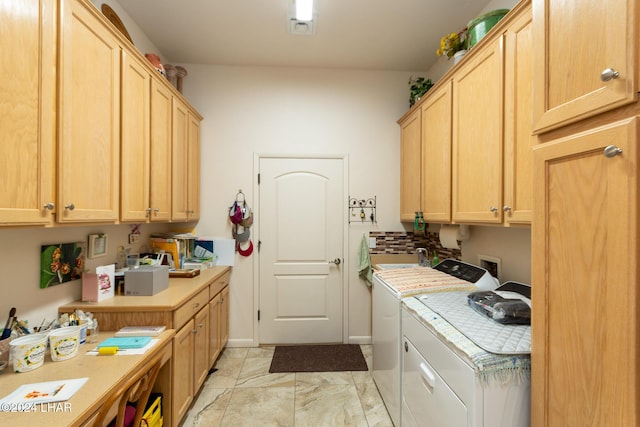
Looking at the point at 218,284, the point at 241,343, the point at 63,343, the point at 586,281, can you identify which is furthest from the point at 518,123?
the point at 241,343

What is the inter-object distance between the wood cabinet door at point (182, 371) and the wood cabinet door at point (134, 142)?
0.79 metres

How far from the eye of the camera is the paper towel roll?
7.33 feet

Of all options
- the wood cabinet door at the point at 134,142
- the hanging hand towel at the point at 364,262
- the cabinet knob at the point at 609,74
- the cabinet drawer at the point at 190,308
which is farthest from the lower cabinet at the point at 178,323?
the cabinet knob at the point at 609,74

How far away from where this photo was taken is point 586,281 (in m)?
0.71

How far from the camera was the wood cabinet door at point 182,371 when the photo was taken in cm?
163

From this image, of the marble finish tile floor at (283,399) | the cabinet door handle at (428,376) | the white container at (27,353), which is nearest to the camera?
the white container at (27,353)

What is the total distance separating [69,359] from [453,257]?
8.69 feet

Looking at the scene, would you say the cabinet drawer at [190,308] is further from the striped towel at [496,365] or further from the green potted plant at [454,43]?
the green potted plant at [454,43]

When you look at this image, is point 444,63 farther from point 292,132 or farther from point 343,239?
point 343,239

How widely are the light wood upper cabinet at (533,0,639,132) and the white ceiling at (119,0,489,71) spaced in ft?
5.26

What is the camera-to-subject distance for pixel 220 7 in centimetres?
208

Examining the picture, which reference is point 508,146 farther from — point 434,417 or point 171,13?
point 171,13

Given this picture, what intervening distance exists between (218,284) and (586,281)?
243 cm

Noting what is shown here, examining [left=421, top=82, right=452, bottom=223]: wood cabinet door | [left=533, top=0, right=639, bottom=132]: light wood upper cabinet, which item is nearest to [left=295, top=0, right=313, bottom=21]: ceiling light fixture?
[left=421, top=82, right=452, bottom=223]: wood cabinet door
